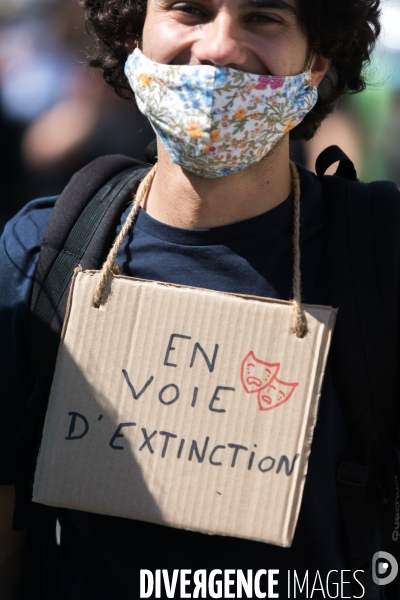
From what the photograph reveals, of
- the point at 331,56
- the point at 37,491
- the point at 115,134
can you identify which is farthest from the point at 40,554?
the point at 115,134

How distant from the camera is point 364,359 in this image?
161cm

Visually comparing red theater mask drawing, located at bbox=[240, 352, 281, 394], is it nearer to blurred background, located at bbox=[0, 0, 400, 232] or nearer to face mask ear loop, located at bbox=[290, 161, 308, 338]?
face mask ear loop, located at bbox=[290, 161, 308, 338]

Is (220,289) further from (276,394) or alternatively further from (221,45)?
(221,45)

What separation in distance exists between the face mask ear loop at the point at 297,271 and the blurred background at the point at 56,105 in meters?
1.74

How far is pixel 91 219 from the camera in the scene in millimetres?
1833

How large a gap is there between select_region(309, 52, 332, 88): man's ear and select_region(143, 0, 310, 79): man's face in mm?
131

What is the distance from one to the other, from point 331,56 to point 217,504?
1.23 meters

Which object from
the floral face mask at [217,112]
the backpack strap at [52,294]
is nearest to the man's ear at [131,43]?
the floral face mask at [217,112]

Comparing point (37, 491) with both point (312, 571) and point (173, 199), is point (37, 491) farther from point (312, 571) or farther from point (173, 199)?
point (173, 199)

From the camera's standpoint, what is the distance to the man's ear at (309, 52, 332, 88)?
6.44 feet

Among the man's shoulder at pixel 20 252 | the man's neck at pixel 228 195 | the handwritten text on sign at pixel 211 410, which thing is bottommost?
the handwritten text on sign at pixel 211 410

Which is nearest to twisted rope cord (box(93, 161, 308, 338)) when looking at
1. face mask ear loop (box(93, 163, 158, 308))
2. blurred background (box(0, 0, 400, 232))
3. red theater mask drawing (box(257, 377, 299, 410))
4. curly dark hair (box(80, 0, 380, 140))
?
face mask ear loop (box(93, 163, 158, 308))

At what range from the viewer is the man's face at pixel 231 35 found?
5.57ft

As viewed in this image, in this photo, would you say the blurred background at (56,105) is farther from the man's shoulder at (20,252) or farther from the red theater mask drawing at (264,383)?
the red theater mask drawing at (264,383)
